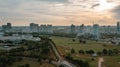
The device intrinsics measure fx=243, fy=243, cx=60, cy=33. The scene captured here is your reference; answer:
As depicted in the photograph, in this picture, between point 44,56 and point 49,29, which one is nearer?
point 44,56

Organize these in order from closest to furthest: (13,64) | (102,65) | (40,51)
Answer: (13,64) → (102,65) → (40,51)

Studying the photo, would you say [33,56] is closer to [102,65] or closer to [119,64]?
[102,65]

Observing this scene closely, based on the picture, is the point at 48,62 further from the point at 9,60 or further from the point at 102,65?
the point at 102,65

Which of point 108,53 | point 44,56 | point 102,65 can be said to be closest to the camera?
point 102,65

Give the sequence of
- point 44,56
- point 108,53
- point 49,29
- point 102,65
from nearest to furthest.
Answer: point 102,65, point 44,56, point 108,53, point 49,29

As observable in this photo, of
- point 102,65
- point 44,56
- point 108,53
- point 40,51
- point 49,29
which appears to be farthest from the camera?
point 49,29

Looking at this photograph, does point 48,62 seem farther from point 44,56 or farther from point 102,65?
point 102,65

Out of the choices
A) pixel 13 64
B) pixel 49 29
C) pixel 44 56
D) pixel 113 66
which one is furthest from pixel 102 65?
pixel 49 29

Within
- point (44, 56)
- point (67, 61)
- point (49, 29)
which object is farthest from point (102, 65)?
point (49, 29)

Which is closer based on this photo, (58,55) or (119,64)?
(119,64)
